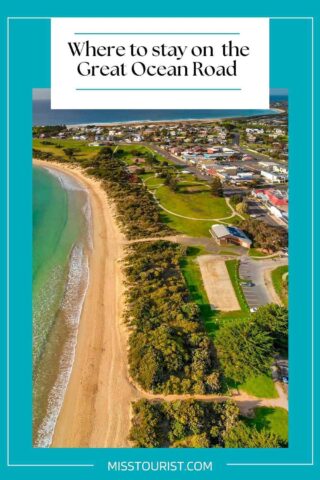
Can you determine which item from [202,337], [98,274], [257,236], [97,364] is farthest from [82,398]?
[257,236]

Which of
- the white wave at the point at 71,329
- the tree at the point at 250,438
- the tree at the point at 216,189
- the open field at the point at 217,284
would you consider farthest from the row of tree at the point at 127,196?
the tree at the point at 250,438

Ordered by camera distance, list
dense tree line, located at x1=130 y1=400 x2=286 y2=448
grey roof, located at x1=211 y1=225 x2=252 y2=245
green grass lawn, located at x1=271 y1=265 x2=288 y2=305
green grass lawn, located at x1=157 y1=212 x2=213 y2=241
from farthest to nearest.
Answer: green grass lawn, located at x1=157 y1=212 x2=213 y2=241 → grey roof, located at x1=211 y1=225 x2=252 y2=245 → green grass lawn, located at x1=271 y1=265 x2=288 y2=305 → dense tree line, located at x1=130 y1=400 x2=286 y2=448

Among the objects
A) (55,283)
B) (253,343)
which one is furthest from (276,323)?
(55,283)

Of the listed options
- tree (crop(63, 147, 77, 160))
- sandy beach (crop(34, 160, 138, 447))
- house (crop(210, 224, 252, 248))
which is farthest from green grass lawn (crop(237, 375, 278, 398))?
tree (crop(63, 147, 77, 160))

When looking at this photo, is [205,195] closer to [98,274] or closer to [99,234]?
[99,234]

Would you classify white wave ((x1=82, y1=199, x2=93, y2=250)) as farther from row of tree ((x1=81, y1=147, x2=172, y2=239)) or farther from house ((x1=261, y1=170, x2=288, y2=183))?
house ((x1=261, y1=170, x2=288, y2=183))

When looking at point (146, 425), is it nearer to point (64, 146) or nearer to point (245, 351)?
point (245, 351)
